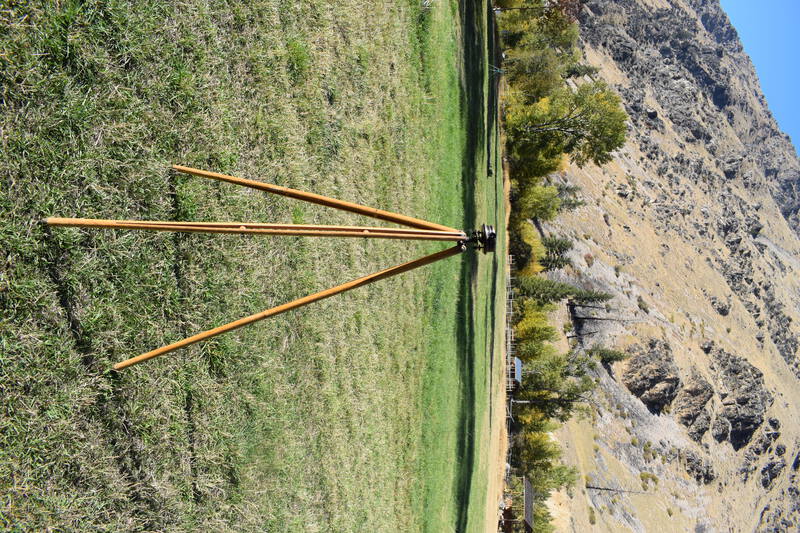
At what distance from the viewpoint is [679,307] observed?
2744 inches

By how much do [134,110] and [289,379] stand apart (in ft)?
12.9

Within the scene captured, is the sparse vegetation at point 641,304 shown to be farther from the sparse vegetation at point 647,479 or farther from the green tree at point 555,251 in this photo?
the green tree at point 555,251

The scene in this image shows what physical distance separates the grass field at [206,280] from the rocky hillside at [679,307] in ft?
113

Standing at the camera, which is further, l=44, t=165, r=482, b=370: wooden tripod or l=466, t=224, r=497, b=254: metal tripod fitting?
l=466, t=224, r=497, b=254: metal tripod fitting

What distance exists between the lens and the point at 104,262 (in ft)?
17.6

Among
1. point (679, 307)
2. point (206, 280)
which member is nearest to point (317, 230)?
point (206, 280)

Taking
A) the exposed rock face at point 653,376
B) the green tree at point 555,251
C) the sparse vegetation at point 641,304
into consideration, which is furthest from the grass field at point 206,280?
the sparse vegetation at point 641,304

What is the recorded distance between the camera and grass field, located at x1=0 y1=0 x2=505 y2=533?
4746 millimetres

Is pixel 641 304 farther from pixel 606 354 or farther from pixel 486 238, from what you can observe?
pixel 486 238

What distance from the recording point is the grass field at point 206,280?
4.75m

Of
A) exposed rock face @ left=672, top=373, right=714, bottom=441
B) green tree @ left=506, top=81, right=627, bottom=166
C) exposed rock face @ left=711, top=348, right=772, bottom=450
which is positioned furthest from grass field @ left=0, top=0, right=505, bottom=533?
exposed rock face @ left=711, top=348, right=772, bottom=450

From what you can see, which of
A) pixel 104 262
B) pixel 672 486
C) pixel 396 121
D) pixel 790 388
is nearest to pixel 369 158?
pixel 396 121

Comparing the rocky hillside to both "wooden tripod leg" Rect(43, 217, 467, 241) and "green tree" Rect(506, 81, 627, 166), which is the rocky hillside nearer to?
"green tree" Rect(506, 81, 627, 166)

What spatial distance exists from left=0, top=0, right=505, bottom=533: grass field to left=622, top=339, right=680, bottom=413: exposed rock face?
155ft
